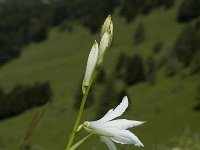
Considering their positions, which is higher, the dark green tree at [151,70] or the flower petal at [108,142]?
the dark green tree at [151,70]

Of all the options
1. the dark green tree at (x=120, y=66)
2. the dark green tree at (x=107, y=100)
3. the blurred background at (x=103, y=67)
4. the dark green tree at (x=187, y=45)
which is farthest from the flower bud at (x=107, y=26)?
the dark green tree at (x=120, y=66)

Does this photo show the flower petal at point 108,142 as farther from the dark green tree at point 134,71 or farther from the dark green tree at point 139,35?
the dark green tree at point 139,35

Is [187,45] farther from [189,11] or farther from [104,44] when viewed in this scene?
[104,44]

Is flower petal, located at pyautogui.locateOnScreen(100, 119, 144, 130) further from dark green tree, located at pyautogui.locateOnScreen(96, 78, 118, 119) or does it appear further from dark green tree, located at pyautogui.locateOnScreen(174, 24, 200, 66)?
dark green tree, located at pyautogui.locateOnScreen(174, 24, 200, 66)

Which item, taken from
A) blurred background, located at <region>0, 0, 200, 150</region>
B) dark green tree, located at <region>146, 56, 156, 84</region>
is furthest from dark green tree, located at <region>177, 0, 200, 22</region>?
dark green tree, located at <region>146, 56, 156, 84</region>

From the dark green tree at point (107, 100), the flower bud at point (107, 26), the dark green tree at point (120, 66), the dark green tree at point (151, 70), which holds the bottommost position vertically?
the flower bud at point (107, 26)

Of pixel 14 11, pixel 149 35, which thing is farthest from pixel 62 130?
pixel 14 11

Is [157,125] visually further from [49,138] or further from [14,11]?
[14,11]

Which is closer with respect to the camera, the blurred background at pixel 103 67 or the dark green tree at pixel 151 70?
the blurred background at pixel 103 67
